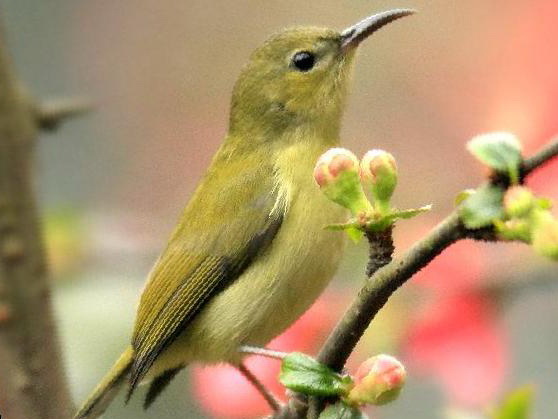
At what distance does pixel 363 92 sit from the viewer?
2.29 meters

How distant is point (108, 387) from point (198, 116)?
117cm

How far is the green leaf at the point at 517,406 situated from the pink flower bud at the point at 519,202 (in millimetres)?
293

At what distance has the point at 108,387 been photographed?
1.15 meters

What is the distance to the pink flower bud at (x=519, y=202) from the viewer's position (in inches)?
18.3

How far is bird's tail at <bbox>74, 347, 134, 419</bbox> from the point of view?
3.69 feet

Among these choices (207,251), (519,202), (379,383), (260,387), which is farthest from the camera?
(207,251)

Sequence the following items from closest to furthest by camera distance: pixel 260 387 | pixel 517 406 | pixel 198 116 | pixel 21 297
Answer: pixel 517 406 < pixel 21 297 < pixel 260 387 < pixel 198 116

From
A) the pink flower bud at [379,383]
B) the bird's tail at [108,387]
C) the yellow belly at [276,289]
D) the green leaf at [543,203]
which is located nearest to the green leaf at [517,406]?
the pink flower bud at [379,383]

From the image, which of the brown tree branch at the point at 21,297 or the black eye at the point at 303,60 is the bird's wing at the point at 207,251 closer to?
the black eye at the point at 303,60

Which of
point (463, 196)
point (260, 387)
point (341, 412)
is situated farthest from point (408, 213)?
point (260, 387)

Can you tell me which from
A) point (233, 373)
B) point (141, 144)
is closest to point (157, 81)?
point (141, 144)

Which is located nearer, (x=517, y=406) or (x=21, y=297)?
(x=517, y=406)

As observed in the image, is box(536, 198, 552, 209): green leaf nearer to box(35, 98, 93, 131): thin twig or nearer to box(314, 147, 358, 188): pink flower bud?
box(314, 147, 358, 188): pink flower bud

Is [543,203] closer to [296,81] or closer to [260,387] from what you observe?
[260,387]
